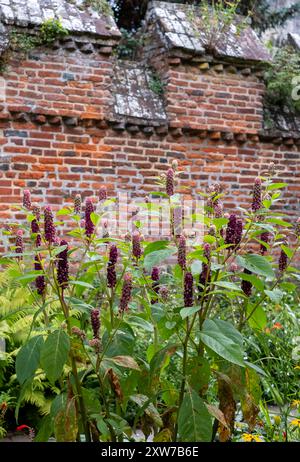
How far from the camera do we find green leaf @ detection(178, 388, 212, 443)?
86.0 inches

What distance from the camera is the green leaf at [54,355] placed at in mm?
2148

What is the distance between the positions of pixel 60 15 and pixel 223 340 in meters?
5.73

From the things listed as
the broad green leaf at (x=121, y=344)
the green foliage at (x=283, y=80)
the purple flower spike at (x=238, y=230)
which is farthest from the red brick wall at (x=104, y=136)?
the purple flower spike at (x=238, y=230)

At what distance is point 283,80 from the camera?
27.6ft

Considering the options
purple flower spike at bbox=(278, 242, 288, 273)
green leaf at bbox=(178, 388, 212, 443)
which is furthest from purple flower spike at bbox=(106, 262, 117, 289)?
purple flower spike at bbox=(278, 242, 288, 273)

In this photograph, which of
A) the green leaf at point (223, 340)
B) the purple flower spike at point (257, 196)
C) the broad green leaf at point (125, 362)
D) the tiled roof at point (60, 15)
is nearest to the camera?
the green leaf at point (223, 340)

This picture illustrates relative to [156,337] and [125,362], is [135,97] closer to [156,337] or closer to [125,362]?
[156,337]

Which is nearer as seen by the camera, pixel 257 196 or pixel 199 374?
pixel 199 374

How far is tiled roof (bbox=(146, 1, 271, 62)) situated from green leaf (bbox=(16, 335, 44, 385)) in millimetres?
5955

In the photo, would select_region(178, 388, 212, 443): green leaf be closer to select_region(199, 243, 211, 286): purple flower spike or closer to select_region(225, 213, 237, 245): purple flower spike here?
select_region(199, 243, 211, 286): purple flower spike

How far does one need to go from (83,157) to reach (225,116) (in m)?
1.98

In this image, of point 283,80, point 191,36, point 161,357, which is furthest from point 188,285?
point 283,80

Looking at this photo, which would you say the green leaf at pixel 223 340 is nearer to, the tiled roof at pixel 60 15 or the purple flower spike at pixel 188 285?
the purple flower spike at pixel 188 285

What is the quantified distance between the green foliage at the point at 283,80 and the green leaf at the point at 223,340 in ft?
21.5
